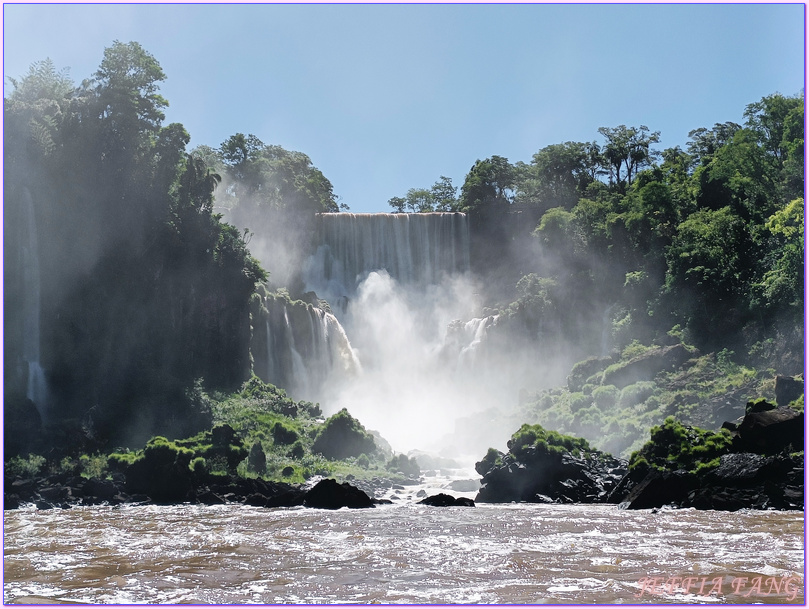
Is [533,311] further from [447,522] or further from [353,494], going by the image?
[447,522]

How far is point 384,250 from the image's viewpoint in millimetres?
65562

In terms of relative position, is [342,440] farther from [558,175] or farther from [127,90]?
[558,175]

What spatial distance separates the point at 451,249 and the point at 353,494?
141ft

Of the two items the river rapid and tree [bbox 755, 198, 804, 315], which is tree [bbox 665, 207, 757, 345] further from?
the river rapid

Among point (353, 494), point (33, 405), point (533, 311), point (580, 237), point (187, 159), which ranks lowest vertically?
point (353, 494)

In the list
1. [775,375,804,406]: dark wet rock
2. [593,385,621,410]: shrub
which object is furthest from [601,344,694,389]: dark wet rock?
[775,375,804,406]: dark wet rock

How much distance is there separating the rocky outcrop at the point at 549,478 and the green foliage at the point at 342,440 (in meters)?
10.3

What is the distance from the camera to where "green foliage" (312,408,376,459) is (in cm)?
3759

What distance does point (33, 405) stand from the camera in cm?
3369

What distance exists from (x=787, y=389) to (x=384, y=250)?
40126 millimetres

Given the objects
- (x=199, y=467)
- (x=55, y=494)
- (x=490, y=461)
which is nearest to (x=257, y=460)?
(x=199, y=467)

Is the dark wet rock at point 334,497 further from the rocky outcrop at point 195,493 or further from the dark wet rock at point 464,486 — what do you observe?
the dark wet rock at point 464,486

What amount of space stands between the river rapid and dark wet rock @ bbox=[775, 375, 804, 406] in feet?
36.4

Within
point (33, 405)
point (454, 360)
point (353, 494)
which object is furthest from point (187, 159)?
point (353, 494)
